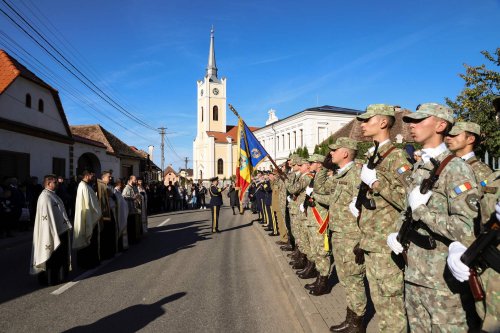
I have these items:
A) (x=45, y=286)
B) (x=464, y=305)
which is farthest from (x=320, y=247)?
(x=45, y=286)

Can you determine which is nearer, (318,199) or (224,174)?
(318,199)

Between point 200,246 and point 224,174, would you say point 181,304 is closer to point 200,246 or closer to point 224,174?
point 200,246

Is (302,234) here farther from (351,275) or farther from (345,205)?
(351,275)

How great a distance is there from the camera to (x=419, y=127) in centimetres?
277

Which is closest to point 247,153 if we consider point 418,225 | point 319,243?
point 319,243

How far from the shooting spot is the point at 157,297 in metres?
5.73

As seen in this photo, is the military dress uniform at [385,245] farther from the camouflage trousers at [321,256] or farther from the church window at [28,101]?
the church window at [28,101]

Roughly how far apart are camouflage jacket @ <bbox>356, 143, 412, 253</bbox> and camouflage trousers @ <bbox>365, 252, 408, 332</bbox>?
0.35 ft

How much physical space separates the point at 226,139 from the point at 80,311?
252ft

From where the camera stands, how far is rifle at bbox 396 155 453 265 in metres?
2.48

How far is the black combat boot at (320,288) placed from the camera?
546cm

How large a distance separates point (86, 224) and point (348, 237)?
5.46 m

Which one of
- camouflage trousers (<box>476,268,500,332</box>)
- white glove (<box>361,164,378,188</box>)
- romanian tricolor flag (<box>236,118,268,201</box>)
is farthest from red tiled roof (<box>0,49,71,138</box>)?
camouflage trousers (<box>476,268,500,332</box>)

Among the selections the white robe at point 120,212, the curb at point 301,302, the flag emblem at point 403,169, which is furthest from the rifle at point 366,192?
the white robe at point 120,212
